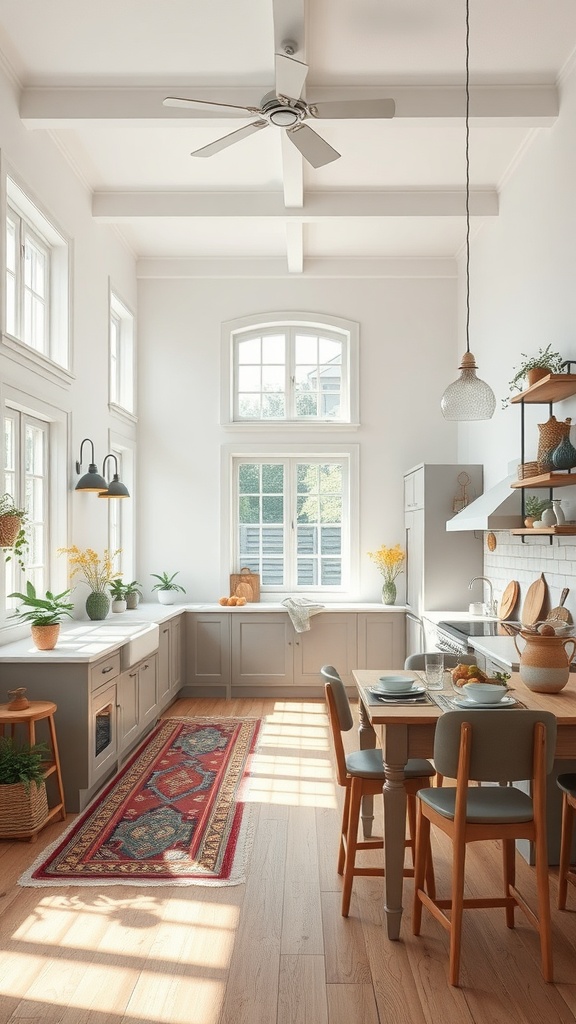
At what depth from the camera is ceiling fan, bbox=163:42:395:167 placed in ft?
11.6

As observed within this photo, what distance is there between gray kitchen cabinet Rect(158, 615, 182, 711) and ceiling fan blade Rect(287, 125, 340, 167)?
354 cm

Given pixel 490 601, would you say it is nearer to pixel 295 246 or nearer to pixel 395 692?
pixel 395 692

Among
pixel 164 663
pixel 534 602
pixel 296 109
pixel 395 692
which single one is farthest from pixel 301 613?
pixel 296 109

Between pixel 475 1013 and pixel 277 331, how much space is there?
6365 mm

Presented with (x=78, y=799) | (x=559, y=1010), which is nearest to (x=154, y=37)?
(x=78, y=799)

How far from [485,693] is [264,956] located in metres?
1.20

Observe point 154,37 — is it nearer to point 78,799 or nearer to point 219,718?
point 78,799

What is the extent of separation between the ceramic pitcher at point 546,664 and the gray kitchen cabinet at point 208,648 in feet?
13.5

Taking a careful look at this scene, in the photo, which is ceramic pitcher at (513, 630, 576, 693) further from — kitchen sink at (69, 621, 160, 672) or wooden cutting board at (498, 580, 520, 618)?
kitchen sink at (69, 621, 160, 672)

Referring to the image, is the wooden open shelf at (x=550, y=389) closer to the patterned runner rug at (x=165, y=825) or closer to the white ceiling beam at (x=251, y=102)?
the white ceiling beam at (x=251, y=102)

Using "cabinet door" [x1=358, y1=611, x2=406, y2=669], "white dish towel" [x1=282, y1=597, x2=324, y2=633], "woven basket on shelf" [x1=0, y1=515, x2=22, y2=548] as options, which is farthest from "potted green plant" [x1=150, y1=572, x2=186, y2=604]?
"woven basket on shelf" [x1=0, y1=515, x2=22, y2=548]

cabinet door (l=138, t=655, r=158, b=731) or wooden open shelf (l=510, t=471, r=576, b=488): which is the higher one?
wooden open shelf (l=510, t=471, r=576, b=488)

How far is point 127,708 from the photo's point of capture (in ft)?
16.6

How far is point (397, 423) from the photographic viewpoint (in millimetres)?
7652
